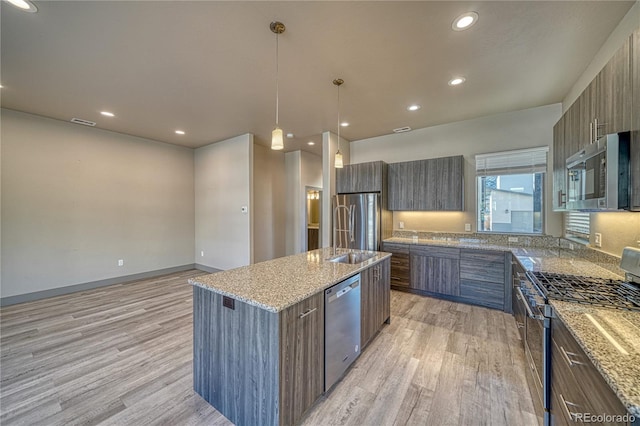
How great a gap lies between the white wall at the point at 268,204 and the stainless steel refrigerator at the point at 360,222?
2174 mm

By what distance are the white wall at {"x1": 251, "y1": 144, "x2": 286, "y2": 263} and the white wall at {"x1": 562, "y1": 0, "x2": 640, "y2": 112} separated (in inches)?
212

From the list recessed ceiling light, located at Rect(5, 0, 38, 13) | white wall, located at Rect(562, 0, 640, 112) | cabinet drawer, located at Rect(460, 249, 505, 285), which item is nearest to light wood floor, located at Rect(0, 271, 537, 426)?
cabinet drawer, located at Rect(460, 249, 505, 285)

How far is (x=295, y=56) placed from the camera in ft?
7.78

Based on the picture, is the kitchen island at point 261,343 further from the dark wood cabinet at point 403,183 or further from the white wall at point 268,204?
the white wall at point 268,204

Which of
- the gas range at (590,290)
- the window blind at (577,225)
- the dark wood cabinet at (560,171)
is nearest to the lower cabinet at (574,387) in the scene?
the gas range at (590,290)

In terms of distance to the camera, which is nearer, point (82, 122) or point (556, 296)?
point (556, 296)

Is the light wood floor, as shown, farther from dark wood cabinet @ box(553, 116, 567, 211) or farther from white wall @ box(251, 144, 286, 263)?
white wall @ box(251, 144, 286, 263)

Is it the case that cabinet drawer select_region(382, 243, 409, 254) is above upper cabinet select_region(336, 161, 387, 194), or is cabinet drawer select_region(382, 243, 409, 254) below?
below

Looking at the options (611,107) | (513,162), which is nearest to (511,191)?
(513,162)

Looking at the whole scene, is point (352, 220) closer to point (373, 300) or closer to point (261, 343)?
point (373, 300)

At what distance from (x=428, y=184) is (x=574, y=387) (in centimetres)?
342

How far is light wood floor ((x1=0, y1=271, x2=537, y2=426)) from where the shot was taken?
171 centimetres

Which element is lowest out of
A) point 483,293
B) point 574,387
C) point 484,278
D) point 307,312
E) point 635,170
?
point 483,293

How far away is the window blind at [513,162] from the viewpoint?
3569 mm
